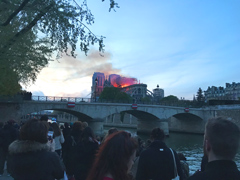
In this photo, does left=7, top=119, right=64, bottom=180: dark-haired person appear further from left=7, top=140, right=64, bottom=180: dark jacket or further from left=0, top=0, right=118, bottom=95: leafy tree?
left=0, top=0, right=118, bottom=95: leafy tree

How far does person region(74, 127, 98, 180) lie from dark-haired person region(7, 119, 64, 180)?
1.42 m

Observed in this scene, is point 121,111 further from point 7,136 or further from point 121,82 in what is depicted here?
point 121,82

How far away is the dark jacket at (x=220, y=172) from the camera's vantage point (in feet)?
5.97

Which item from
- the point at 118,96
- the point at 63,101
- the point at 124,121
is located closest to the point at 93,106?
the point at 63,101

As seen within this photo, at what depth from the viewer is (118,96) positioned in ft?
250

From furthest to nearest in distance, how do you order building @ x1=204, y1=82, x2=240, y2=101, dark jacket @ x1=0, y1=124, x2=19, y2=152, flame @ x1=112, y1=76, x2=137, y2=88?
1. flame @ x1=112, y1=76, x2=137, y2=88
2. building @ x1=204, y1=82, x2=240, y2=101
3. dark jacket @ x1=0, y1=124, x2=19, y2=152

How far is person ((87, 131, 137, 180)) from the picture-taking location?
6.68 ft

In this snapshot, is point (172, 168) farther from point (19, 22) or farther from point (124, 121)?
point (124, 121)

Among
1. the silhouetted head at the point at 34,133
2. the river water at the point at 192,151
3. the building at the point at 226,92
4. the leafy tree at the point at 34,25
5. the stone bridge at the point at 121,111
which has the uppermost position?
the building at the point at 226,92

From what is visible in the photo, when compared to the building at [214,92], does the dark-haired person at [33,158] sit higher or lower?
lower

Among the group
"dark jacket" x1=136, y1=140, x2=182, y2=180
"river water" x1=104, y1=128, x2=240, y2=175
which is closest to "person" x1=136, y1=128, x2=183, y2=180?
"dark jacket" x1=136, y1=140, x2=182, y2=180

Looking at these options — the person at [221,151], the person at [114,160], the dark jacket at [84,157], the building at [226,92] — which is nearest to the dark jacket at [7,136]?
the dark jacket at [84,157]

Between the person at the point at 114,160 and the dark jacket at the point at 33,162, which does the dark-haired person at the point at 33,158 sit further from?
the person at the point at 114,160

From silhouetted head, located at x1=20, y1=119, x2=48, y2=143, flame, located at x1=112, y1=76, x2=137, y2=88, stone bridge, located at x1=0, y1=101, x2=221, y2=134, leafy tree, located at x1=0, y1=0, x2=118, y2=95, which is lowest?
stone bridge, located at x1=0, y1=101, x2=221, y2=134
